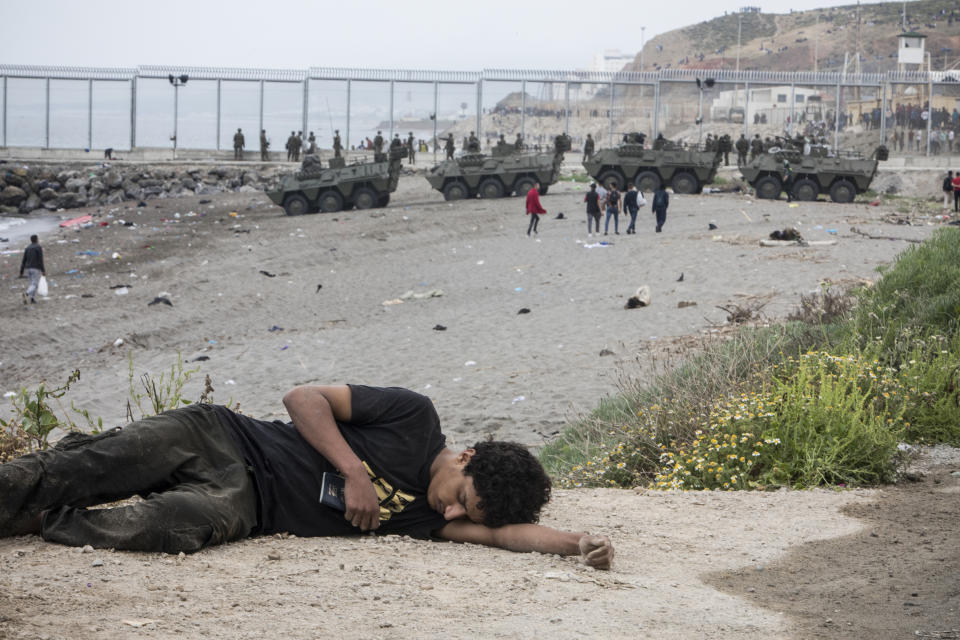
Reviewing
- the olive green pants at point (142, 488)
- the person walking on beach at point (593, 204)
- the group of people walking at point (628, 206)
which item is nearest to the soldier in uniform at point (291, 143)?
the group of people walking at point (628, 206)

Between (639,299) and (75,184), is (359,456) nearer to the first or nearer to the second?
(639,299)

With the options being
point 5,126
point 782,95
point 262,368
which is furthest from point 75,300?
point 782,95

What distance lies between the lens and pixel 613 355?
35.9 feet

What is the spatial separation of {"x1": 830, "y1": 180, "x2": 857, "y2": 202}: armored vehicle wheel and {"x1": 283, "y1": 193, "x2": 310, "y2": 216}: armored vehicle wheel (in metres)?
14.2

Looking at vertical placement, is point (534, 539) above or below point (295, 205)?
below

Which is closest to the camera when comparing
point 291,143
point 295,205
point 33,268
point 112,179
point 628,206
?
point 33,268

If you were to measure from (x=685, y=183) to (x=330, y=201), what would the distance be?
10081mm

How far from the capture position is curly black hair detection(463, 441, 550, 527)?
147 inches

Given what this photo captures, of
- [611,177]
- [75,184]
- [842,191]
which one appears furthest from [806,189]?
[75,184]

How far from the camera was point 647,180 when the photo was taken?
30.4 m

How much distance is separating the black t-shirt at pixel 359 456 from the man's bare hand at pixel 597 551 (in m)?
0.63

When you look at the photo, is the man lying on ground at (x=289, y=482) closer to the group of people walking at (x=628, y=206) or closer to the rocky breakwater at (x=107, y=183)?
the group of people walking at (x=628, y=206)

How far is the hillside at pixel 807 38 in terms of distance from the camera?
303ft

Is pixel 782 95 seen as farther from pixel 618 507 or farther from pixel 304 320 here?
pixel 618 507
